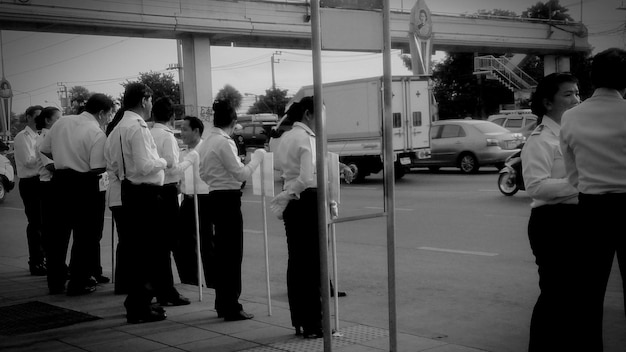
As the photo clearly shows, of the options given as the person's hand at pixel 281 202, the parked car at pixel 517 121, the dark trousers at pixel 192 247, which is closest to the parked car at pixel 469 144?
the parked car at pixel 517 121

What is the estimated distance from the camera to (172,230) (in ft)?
24.2

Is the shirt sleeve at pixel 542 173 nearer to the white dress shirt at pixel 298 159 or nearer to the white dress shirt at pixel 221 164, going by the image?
the white dress shirt at pixel 298 159

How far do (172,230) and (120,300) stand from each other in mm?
Answer: 839

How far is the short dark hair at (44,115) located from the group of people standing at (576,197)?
20.0 ft

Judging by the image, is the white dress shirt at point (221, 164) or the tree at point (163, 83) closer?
the white dress shirt at point (221, 164)

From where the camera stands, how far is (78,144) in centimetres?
732

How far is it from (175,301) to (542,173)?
3.77 metres

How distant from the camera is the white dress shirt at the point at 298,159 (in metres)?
5.35

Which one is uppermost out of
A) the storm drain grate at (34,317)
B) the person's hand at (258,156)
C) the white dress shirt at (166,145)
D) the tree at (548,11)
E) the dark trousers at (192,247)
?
the tree at (548,11)

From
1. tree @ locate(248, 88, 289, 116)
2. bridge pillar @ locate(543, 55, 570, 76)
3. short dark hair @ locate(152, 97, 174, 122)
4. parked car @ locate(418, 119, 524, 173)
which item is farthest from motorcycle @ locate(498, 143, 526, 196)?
tree @ locate(248, 88, 289, 116)

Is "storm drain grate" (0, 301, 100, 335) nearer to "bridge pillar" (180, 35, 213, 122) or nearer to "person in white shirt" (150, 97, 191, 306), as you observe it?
"person in white shirt" (150, 97, 191, 306)

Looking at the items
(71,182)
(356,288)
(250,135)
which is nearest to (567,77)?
(356,288)

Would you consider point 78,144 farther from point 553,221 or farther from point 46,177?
point 553,221

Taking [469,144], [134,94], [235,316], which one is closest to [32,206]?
[134,94]
